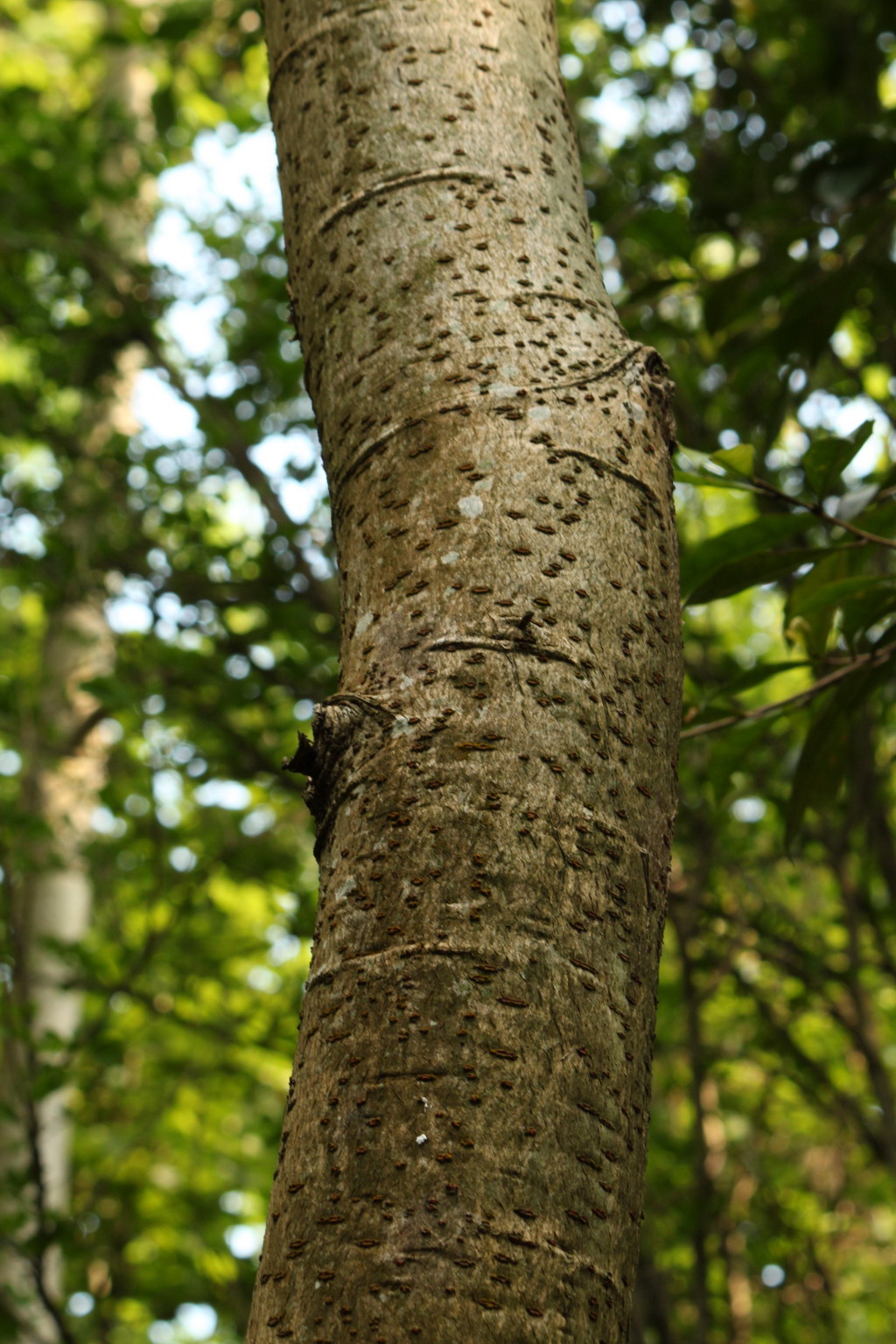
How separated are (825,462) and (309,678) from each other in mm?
2694

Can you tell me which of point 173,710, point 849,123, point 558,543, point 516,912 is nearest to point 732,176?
point 849,123

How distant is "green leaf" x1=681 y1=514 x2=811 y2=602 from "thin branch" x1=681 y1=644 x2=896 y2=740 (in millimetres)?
210

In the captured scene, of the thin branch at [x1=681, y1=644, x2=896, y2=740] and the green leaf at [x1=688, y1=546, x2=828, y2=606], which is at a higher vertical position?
the green leaf at [x1=688, y1=546, x2=828, y2=606]

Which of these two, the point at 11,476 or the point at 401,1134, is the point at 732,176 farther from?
the point at 401,1134

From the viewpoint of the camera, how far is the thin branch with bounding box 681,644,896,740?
1804 millimetres

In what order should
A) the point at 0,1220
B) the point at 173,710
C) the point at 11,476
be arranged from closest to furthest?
the point at 0,1220 < the point at 173,710 < the point at 11,476

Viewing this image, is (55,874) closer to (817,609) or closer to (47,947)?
(47,947)

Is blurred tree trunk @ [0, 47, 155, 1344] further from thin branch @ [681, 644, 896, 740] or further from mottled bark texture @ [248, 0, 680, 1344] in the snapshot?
mottled bark texture @ [248, 0, 680, 1344]

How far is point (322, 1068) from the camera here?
0.77 m

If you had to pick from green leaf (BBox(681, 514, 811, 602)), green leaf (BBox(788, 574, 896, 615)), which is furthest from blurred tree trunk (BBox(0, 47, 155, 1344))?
green leaf (BBox(788, 574, 896, 615))

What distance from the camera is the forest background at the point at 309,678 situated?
3.64m

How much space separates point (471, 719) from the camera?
846mm

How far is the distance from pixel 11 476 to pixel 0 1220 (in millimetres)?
3315

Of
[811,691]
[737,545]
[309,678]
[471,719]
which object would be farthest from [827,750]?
[309,678]
